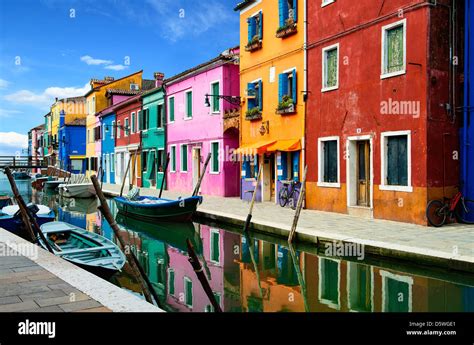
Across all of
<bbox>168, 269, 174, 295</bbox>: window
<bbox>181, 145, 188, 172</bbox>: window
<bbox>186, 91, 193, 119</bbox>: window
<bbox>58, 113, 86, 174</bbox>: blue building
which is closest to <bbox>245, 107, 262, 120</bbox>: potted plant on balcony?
<bbox>186, 91, 193, 119</bbox>: window

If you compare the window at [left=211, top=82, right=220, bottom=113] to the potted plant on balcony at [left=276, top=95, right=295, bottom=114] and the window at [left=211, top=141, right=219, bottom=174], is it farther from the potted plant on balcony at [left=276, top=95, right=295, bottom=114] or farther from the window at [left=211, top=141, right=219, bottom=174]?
the potted plant on balcony at [left=276, top=95, right=295, bottom=114]

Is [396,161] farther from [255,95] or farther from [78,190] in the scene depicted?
[78,190]

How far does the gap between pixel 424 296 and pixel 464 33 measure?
25.3 ft

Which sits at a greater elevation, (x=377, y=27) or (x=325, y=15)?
(x=325, y=15)

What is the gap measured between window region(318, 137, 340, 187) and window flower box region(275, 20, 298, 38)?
413 cm

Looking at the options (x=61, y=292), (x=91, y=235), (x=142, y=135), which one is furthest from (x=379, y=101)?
(x=142, y=135)

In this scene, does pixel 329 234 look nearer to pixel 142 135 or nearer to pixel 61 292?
pixel 61 292

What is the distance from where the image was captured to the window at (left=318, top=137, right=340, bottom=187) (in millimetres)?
14180

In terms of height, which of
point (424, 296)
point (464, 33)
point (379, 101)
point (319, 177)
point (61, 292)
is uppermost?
point (464, 33)

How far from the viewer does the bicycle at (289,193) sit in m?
15.9

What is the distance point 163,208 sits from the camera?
51.2ft

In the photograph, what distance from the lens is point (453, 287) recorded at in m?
7.35

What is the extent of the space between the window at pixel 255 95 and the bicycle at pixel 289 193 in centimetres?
373

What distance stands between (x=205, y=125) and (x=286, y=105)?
7.39 m
